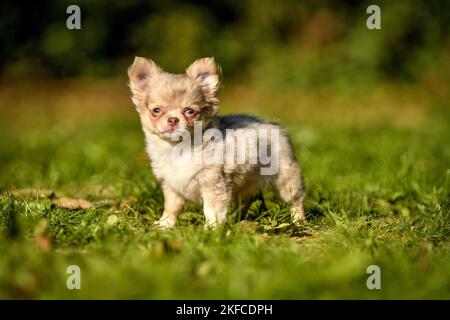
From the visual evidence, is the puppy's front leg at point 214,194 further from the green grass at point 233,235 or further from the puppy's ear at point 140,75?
the puppy's ear at point 140,75

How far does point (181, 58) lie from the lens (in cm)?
1002

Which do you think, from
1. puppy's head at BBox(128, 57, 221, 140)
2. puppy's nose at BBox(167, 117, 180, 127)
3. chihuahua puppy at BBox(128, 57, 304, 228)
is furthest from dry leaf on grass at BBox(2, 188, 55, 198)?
puppy's nose at BBox(167, 117, 180, 127)

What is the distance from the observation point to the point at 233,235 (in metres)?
3.35

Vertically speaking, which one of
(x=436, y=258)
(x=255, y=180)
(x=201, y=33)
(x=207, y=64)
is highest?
(x=201, y=33)

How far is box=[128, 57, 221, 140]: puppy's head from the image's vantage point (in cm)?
367

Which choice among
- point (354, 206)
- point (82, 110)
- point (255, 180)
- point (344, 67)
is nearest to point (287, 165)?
point (255, 180)

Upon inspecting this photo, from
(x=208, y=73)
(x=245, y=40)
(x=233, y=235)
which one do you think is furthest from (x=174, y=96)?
(x=245, y=40)

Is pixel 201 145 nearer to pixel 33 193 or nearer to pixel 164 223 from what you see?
pixel 164 223

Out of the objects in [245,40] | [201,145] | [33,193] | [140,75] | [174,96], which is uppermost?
[245,40]

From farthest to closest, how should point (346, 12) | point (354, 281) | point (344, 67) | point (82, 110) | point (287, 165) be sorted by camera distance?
point (346, 12) → point (344, 67) → point (82, 110) → point (287, 165) → point (354, 281)

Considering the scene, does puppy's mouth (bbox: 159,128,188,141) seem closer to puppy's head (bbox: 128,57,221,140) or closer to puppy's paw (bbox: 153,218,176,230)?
puppy's head (bbox: 128,57,221,140)

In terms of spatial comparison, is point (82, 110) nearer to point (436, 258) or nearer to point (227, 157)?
point (227, 157)

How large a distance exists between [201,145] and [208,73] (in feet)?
1.46

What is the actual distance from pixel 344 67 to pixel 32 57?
470cm
